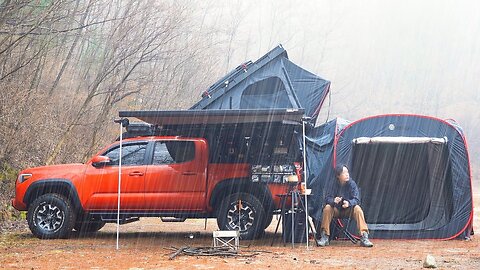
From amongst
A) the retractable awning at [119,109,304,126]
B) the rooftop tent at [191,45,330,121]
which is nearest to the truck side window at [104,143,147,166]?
the retractable awning at [119,109,304,126]

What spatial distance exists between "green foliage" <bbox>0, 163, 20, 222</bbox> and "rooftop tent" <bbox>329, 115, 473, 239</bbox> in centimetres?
723

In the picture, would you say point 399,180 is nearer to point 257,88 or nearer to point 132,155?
point 257,88

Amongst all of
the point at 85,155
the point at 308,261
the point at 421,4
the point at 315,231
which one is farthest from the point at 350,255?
the point at 421,4

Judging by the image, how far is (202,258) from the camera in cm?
781

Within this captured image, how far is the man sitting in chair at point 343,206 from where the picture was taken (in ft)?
31.2

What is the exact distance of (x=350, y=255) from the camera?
820cm

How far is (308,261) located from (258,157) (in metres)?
2.93

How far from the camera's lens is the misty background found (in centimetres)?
1442

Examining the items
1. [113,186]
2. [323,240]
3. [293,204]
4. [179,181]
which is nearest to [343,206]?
[323,240]

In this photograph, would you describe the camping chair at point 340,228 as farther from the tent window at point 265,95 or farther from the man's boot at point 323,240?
the tent window at point 265,95

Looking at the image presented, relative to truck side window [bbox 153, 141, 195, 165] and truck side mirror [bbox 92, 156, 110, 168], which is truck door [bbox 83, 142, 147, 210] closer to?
truck side mirror [bbox 92, 156, 110, 168]

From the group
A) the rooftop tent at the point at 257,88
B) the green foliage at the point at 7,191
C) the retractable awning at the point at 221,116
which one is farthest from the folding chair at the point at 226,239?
the green foliage at the point at 7,191

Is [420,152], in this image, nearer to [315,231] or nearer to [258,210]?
[315,231]

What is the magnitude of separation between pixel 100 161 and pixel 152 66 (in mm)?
15497
